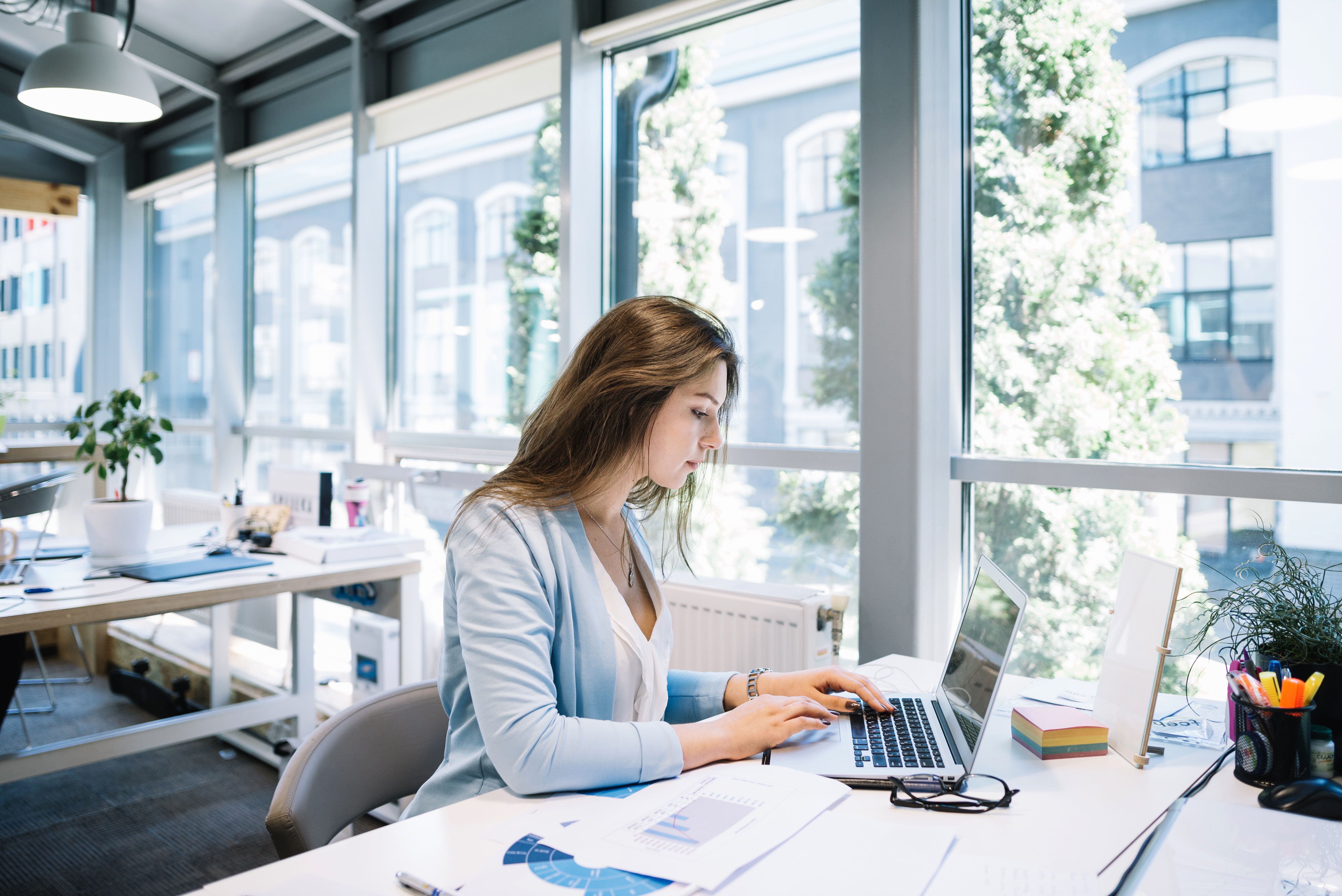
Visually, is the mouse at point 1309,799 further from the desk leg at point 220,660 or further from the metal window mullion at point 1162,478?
the desk leg at point 220,660

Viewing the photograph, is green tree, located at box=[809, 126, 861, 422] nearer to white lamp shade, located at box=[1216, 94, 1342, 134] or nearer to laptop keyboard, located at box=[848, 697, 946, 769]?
white lamp shade, located at box=[1216, 94, 1342, 134]

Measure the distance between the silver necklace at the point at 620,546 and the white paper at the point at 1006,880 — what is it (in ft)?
2.30

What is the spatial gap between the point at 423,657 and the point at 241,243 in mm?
2720

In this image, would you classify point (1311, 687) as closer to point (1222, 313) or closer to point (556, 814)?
point (1222, 313)

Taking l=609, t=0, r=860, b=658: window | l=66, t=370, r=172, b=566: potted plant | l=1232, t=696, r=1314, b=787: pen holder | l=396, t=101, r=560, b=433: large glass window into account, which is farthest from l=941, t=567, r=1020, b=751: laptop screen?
l=66, t=370, r=172, b=566: potted plant

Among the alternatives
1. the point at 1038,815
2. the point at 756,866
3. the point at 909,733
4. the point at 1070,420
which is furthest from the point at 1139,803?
the point at 1070,420

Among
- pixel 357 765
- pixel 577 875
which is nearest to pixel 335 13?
pixel 357 765

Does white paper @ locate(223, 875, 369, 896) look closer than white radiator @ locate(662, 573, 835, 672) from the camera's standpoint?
Yes

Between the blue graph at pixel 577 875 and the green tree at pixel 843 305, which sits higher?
the green tree at pixel 843 305

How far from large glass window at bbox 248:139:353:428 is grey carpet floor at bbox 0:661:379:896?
159 centimetres

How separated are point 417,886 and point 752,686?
28.9 inches

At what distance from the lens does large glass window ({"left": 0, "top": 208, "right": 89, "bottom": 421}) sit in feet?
16.8

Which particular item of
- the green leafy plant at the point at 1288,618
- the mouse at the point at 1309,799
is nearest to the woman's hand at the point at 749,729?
the mouse at the point at 1309,799

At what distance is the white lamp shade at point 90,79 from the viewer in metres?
2.67
